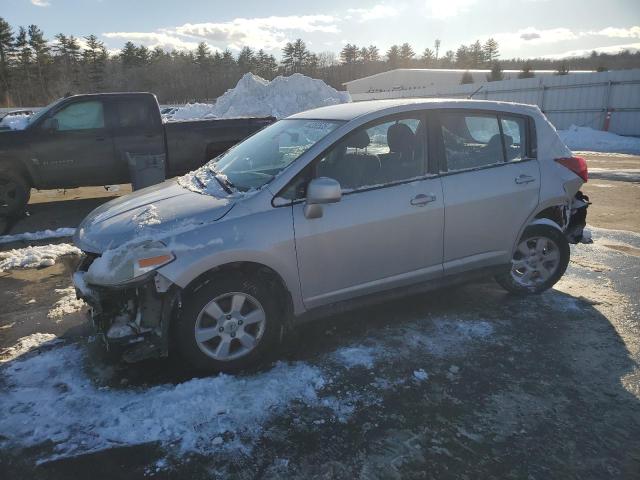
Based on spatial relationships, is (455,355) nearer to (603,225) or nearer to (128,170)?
(603,225)

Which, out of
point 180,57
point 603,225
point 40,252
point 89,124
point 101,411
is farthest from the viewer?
point 180,57

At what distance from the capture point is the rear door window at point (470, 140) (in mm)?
4090

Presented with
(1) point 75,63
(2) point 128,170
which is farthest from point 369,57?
(2) point 128,170

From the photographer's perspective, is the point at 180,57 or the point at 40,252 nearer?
the point at 40,252

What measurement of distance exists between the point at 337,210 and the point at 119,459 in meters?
2.10

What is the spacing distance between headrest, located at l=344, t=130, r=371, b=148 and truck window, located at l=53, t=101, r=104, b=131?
255 inches

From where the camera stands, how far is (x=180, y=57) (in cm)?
8481

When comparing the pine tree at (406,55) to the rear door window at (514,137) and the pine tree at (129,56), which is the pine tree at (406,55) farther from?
the rear door window at (514,137)

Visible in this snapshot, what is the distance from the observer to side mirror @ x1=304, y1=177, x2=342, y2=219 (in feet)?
10.7

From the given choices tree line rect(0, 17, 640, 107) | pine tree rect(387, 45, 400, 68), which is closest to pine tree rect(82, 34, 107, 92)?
tree line rect(0, 17, 640, 107)

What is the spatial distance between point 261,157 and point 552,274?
3.07m

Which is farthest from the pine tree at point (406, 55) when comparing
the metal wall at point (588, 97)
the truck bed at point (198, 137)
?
the truck bed at point (198, 137)

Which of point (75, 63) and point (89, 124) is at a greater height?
point (75, 63)

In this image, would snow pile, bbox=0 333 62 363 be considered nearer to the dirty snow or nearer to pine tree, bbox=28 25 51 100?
the dirty snow
